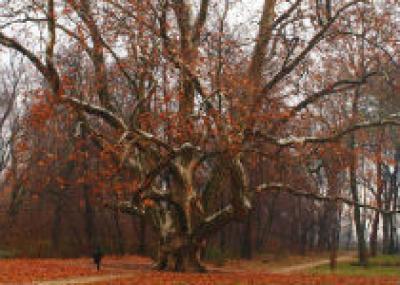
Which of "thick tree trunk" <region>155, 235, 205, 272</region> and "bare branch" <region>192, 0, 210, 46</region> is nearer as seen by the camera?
"thick tree trunk" <region>155, 235, 205, 272</region>

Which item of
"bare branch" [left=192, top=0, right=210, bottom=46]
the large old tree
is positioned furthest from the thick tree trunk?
"bare branch" [left=192, top=0, right=210, bottom=46]

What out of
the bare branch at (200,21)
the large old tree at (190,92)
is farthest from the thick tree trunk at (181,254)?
the bare branch at (200,21)

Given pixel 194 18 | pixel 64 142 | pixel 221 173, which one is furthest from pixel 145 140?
pixel 64 142

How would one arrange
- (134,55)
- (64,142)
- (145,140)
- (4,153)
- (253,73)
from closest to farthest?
(145,140) < (134,55) < (253,73) < (64,142) < (4,153)

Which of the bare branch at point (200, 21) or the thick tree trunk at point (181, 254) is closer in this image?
the thick tree trunk at point (181, 254)

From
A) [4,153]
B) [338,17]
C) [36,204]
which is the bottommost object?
[36,204]

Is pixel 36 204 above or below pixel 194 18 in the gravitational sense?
below

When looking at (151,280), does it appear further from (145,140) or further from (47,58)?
(47,58)

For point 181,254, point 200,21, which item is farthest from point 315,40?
point 181,254

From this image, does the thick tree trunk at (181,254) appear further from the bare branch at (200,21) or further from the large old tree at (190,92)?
the bare branch at (200,21)

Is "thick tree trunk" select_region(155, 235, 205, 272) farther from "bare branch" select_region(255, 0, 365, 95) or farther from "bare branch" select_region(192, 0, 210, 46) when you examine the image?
"bare branch" select_region(192, 0, 210, 46)

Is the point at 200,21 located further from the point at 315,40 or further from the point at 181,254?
the point at 181,254

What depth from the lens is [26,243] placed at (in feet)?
128

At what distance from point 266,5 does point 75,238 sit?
87.2 feet
